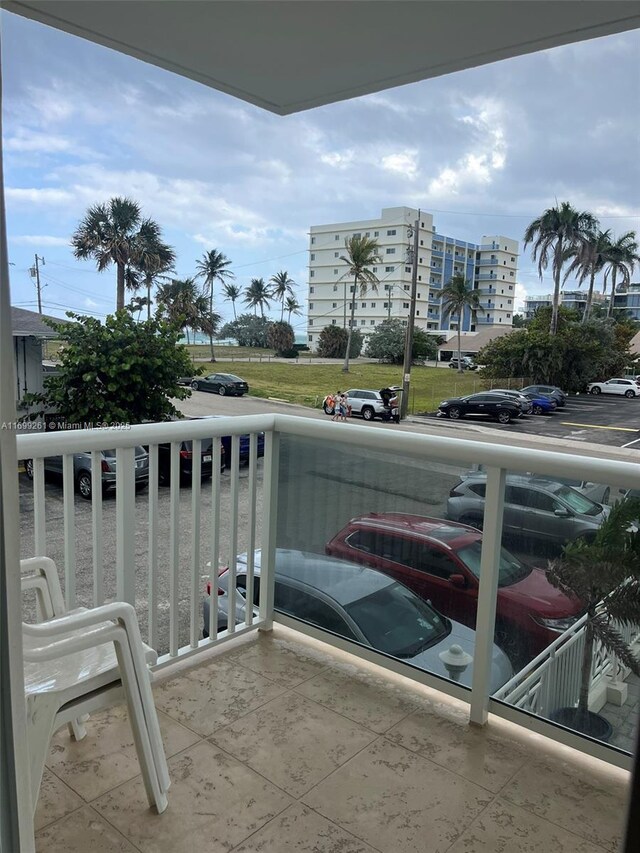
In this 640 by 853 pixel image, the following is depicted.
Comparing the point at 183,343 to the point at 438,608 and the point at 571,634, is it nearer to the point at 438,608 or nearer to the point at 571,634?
the point at 438,608

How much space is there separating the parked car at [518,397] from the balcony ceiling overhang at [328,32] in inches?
42.0

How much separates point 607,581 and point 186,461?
1451 mm

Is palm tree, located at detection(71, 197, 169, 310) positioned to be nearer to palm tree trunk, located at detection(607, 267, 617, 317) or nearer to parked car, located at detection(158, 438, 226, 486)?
parked car, located at detection(158, 438, 226, 486)

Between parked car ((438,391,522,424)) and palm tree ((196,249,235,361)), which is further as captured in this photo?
palm tree ((196,249,235,361))

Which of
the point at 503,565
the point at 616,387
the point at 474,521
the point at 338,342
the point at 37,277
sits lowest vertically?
the point at 503,565

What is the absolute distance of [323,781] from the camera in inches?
66.4

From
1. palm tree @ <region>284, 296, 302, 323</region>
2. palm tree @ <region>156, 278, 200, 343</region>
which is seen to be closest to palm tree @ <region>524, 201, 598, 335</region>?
palm tree @ <region>284, 296, 302, 323</region>

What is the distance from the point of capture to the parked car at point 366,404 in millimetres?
2303

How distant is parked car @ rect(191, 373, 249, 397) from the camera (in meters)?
2.54

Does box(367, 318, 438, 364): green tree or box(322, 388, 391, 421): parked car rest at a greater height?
box(367, 318, 438, 364): green tree

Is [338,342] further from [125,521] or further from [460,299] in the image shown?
[125,521]

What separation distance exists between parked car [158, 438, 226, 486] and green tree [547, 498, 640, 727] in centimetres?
127

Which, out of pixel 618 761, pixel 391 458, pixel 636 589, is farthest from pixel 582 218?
pixel 618 761

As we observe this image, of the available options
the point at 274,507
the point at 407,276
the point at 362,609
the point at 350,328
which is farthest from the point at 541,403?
the point at 274,507
